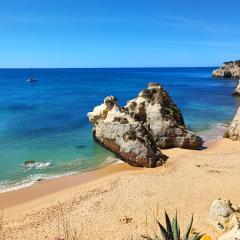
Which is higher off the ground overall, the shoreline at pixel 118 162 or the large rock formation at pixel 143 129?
the large rock formation at pixel 143 129

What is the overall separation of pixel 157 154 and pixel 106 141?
5.07 metres

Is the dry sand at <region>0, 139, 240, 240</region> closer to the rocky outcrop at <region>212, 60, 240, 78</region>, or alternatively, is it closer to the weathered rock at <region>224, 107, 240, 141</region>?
the weathered rock at <region>224, 107, 240, 141</region>

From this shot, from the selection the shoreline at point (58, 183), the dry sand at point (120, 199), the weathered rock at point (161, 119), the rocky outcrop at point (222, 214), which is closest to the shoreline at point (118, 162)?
the shoreline at point (58, 183)

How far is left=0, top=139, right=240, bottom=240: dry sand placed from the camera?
610 inches

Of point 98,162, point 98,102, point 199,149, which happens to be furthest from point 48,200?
point 98,102

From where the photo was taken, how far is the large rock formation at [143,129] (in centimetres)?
→ 2464

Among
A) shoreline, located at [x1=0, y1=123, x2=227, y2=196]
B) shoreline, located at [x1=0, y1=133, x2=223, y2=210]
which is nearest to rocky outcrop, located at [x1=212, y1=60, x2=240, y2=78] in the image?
shoreline, located at [x1=0, y1=123, x2=227, y2=196]

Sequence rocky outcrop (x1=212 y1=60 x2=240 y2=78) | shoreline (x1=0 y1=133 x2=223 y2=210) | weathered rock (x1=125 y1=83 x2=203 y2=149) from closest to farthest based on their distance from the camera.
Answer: shoreline (x1=0 y1=133 x2=223 y2=210) < weathered rock (x1=125 y1=83 x2=203 y2=149) < rocky outcrop (x1=212 y1=60 x2=240 y2=78)

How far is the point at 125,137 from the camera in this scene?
25.6 m

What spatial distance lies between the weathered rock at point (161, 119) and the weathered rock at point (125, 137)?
2.28 m

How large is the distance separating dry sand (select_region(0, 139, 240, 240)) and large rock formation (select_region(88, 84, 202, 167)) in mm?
1155

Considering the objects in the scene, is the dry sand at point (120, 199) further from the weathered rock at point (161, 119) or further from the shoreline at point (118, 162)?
the weathered rock at point (161, 119)

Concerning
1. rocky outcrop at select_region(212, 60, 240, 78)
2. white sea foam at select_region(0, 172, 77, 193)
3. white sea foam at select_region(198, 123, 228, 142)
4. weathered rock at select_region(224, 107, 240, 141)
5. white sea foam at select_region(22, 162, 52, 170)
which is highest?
rocky outcrop at select_region(212, 60, 240, 78)

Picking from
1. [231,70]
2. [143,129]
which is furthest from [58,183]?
[231,70]
